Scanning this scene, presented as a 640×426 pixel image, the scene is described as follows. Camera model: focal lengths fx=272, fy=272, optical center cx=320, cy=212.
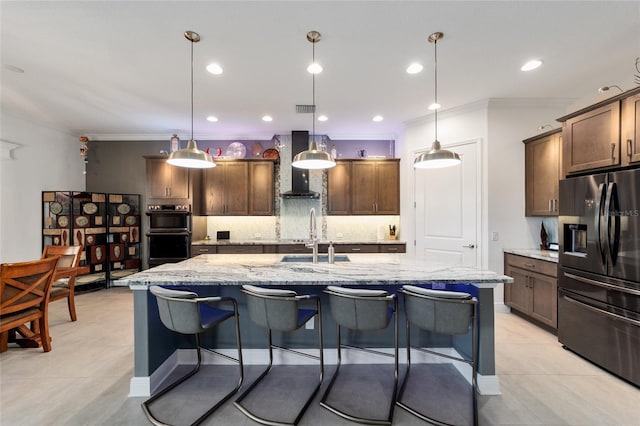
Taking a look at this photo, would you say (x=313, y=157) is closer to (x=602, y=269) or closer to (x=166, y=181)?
(x=602, y=269)

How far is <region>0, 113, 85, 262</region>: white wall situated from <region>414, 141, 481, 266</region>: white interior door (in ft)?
20.8

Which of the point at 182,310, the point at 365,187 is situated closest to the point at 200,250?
the point at 182,310

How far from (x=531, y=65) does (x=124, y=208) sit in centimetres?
657

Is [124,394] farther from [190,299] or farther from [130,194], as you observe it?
[130,194]

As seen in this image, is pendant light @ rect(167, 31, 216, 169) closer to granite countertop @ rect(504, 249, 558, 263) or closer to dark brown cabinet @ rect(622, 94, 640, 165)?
dark brown cabinet @ rect(622, 94, 640, 165)

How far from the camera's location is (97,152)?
5.39 metres

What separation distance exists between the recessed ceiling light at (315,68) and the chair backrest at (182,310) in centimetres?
246

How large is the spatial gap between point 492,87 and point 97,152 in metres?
6.88

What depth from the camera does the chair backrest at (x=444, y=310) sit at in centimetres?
174

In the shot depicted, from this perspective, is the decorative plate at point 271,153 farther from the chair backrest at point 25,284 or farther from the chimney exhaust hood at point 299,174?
the chair backrest at point 25,284

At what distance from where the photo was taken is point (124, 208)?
17.0 feet

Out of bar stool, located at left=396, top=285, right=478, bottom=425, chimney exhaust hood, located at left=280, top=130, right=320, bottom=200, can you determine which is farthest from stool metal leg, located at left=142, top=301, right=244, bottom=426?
chimney exhaust hood, located at left=280, top=130, right=320, bottom=200

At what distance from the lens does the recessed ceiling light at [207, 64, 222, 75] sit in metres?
2.90

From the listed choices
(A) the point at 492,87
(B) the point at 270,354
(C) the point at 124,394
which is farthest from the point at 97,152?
(A) the point at 492,87
